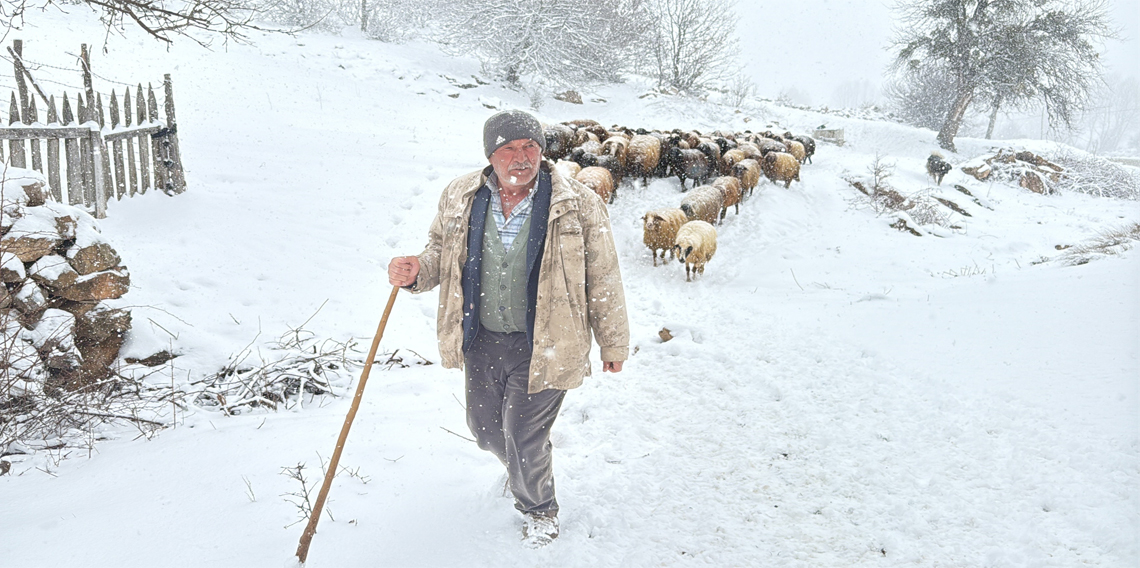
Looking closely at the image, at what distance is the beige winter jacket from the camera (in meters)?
2.43

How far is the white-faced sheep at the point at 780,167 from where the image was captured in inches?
485

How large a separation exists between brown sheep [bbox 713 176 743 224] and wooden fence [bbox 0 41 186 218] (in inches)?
313

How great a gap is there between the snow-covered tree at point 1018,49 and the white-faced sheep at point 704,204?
19114 mm

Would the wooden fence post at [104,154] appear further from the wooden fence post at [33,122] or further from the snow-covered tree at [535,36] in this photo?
the snow-covered tree at [535,36]

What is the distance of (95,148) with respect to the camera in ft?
18.5

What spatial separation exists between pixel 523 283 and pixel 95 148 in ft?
18.5

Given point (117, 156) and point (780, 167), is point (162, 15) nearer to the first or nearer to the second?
point (117, 156)

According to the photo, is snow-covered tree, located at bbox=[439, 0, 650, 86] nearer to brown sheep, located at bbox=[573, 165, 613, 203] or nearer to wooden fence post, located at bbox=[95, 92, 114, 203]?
brown sheep, located at bbox=[573, 165, 613, 203]

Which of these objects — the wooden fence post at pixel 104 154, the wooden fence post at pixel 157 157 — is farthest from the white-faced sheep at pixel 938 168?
the wooden fence post at pixel 104 154

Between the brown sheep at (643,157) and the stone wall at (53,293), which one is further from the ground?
the brown sheep at (643,157)

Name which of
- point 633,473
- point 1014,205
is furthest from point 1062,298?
point 1014,205

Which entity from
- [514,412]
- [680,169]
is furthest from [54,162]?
[680,169]

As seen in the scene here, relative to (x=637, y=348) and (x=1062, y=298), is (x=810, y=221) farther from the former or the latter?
(x=637, y=348)

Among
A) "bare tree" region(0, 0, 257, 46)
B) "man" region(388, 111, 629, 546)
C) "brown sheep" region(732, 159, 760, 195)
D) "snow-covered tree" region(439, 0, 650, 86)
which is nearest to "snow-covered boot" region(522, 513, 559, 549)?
"man" region(388, 111, 629, 546)
